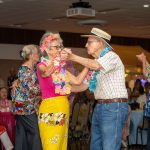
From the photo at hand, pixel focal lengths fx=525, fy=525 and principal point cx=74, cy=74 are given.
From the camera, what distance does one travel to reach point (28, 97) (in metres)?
5.86

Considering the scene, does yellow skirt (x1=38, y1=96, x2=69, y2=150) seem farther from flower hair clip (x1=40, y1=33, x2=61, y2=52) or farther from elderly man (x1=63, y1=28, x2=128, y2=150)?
flower hair clip (x1=40, y1=33, x2=61, y2=52)

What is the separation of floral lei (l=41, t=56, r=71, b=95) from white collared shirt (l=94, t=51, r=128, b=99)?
312 mm

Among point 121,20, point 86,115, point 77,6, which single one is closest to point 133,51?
point 121,20

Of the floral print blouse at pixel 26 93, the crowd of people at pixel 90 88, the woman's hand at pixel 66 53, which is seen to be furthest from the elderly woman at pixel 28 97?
the woman's hand at pixel 66 53

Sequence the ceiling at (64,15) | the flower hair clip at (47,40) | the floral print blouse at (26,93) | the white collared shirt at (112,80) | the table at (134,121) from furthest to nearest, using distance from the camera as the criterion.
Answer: the ceiling at (64,15)
the table at (134,121)
the floral print blouse at (26,93)
the flower hair clip at (47,40)
the white collared shirt at (112,80)

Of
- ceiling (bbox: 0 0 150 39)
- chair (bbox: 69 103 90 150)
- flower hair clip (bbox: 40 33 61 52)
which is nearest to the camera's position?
flower hair clip (bbox: 40 33 61 52)

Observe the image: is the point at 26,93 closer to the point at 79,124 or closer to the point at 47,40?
the point at 47,40

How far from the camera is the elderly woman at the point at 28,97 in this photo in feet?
19.1

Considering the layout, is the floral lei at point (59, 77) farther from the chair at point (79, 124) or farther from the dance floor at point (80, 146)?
the chair at point (79, 124)

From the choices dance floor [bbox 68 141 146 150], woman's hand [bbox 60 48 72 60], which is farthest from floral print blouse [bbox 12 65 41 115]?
dance floor [bbox 68 141 146 150]

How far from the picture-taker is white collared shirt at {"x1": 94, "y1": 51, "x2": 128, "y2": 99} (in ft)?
14.7

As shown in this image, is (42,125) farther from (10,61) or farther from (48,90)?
(10,61)

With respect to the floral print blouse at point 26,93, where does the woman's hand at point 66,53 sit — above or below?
above

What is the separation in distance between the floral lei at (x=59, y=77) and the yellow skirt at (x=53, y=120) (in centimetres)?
7
